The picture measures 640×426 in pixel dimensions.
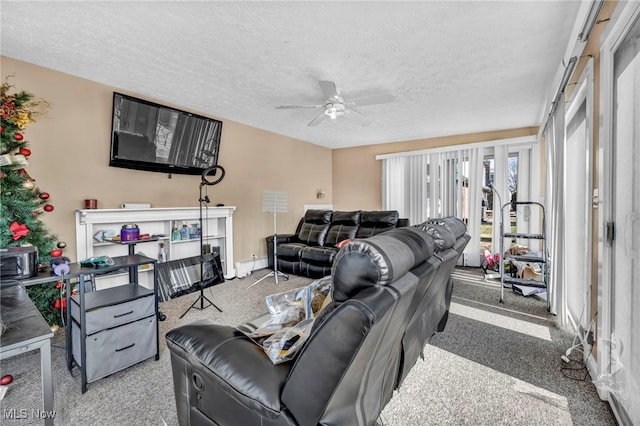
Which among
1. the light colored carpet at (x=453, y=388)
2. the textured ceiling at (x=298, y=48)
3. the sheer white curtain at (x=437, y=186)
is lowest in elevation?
the light colored carpet at (x=453, y=388)

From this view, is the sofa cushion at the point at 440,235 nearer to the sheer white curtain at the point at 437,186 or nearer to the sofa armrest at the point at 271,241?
the sofa armrest at the point at 271,241

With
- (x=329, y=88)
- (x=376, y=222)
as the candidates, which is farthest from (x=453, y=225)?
(x=376, y=222)

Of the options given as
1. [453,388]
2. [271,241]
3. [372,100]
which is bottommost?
[453,388]

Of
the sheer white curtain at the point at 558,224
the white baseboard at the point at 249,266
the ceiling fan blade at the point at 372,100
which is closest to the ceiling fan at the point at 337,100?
the ceiling fan blade at the point at 372,100

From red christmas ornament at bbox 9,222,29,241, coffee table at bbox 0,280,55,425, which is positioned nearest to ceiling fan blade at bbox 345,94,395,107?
coffee table at bbox 0,280,55,425

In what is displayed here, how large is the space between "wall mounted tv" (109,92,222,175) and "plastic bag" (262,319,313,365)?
324 cm

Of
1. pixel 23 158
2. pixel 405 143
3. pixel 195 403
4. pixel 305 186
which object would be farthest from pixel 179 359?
pixel 405 143

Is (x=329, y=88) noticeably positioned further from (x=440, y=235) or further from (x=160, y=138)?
(x=160, y=138)

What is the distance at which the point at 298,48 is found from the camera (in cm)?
247

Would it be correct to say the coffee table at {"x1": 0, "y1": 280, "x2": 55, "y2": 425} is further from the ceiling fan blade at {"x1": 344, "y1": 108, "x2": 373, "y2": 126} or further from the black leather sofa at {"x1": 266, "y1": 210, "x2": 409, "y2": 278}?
the ceiling fan blade at {"x1": 344, "y1": 108, "x2": 373, "y2": 126}

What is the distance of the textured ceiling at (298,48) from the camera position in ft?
6.60

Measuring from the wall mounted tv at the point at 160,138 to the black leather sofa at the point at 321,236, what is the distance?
184cm

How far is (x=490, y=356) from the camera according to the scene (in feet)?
7.34

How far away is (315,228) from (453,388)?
3.76m
